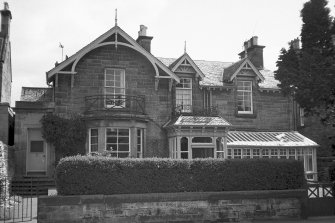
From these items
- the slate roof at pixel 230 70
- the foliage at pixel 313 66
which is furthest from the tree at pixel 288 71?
the slate roof at pixel 230 70

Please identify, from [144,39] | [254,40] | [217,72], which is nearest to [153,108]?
[144,39]

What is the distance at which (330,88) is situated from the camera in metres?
15.2

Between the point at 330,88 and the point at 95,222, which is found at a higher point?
the point at 330,88

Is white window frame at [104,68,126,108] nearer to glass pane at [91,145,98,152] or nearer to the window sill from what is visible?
glass pane at [91,145,98,152]

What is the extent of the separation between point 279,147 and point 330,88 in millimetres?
12840

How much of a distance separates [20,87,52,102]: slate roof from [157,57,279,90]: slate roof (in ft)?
27.3

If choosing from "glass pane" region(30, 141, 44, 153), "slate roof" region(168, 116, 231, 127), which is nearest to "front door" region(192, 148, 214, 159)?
"slate roof" region(168, 116, 231, 127)

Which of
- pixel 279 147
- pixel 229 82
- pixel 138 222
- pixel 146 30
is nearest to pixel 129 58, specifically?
pixel 146 30

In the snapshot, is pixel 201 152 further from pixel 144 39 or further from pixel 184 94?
pixel 144 39

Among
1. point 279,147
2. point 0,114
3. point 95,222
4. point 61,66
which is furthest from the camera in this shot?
point 279,147

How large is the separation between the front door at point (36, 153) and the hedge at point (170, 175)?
9.91 m

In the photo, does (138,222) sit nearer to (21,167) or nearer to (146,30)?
(21,167)

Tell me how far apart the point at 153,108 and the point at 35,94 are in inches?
291

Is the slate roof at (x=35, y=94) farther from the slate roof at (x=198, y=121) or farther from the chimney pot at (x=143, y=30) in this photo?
the slate roof at (x=198, y=121)
